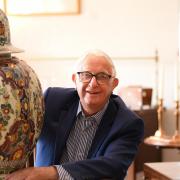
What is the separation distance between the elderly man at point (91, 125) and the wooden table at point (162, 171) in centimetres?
28

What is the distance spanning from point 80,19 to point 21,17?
1.49 feet

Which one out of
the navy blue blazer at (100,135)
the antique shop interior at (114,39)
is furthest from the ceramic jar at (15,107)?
the antique shop interior at (114,39)

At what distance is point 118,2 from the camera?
125 inches

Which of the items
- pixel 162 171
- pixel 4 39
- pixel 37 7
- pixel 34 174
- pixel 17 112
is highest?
pixel 37 7

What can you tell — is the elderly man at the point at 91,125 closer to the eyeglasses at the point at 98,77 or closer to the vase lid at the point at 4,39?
the eyeglasses at the point at 98,77

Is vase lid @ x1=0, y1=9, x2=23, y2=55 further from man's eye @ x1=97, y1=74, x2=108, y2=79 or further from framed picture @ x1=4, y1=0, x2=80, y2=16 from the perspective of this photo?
framed picture @ x1=4, y1=0, x2=80, y2=16

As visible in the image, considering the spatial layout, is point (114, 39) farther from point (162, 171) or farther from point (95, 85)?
point (95, 85)

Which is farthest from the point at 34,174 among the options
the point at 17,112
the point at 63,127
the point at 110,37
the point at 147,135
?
the point at 110,37

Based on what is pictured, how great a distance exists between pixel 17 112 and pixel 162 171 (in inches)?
30.1

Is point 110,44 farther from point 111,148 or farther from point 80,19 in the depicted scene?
point 111,148

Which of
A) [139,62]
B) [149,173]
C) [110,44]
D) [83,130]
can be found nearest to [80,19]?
[110,44]

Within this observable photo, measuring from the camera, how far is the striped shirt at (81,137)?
116 centimetres

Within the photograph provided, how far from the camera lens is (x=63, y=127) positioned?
1.17 m

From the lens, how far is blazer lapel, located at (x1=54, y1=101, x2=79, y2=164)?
3.77ft
